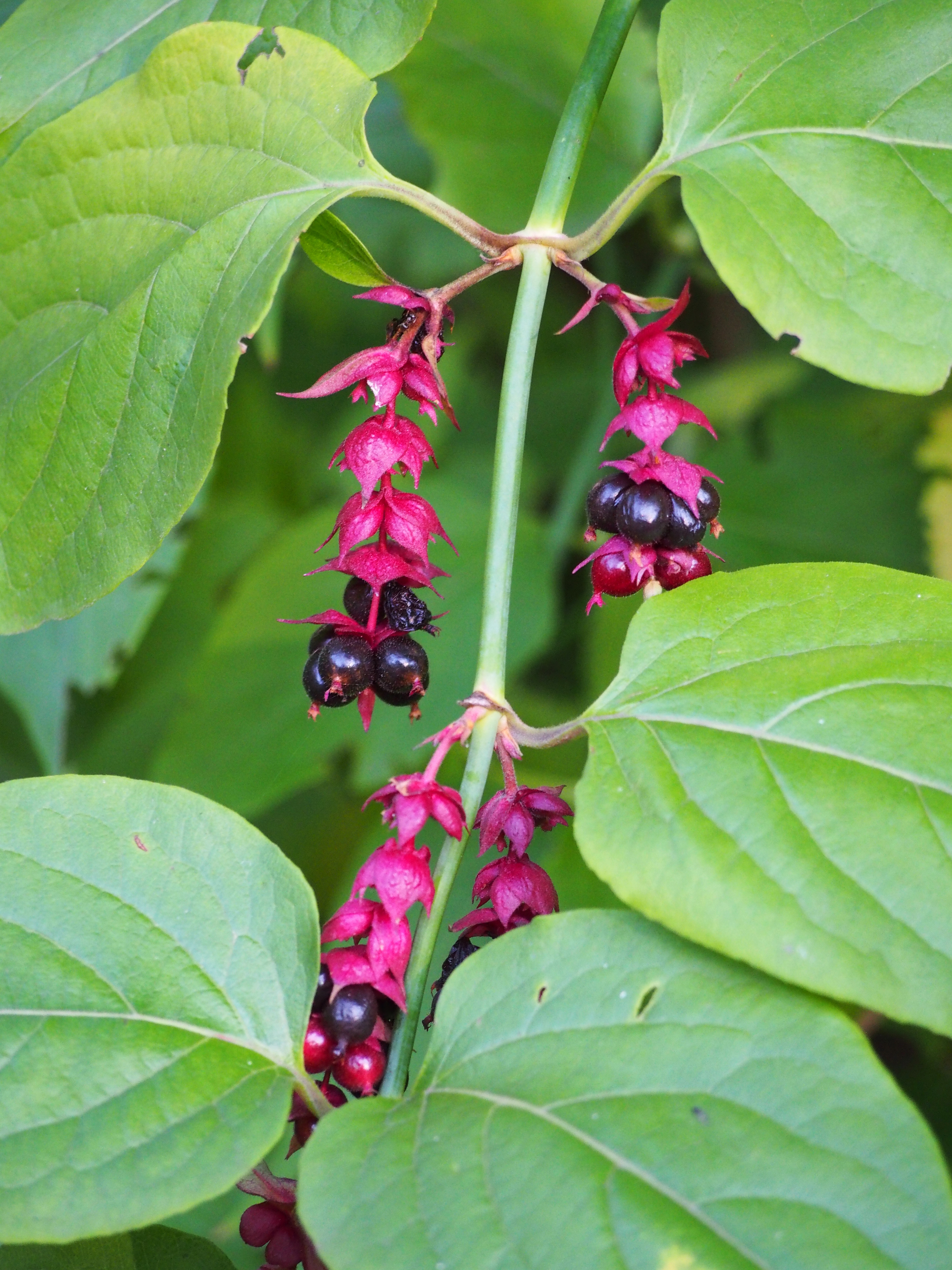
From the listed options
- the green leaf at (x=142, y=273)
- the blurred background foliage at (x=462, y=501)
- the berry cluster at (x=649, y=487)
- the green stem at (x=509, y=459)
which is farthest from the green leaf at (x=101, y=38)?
the blurred background foliage at (x=462, y=501)

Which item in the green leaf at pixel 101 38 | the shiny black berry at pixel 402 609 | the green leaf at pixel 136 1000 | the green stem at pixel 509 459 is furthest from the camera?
the green leaf at pixel 101 38

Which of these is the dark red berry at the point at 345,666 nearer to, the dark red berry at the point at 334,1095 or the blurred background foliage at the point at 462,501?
the dark red berry at the point at 334,1095

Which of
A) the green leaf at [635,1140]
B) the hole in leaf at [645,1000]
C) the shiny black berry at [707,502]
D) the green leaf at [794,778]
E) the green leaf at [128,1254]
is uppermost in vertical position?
the shiny black berry at [707,502]

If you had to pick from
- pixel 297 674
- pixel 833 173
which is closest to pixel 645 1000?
pixel 833 173

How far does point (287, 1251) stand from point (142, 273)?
954 mm

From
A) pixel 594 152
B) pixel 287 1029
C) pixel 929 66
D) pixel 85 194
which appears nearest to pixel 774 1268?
pixel 287 1029

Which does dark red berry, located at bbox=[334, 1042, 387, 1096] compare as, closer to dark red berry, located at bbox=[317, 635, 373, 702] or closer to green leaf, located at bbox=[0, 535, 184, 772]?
dark red berry, located at bbox=[317, 635, 373, 702]

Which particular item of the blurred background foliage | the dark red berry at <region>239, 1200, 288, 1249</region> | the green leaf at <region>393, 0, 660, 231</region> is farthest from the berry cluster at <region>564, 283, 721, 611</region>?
the green leaf at <region>393, 0, 660, 231</region>

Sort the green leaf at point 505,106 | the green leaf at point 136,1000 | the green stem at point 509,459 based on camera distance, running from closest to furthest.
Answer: the green leaf at point 136,1000
the green stem at point 509,459
the green leaf at point 505,106

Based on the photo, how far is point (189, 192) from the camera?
3.91 ft

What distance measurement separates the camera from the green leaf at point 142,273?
1153mm

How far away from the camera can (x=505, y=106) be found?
85.3 inches

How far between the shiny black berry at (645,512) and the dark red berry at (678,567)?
0.12 feet

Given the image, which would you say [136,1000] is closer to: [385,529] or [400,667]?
[400,667]
